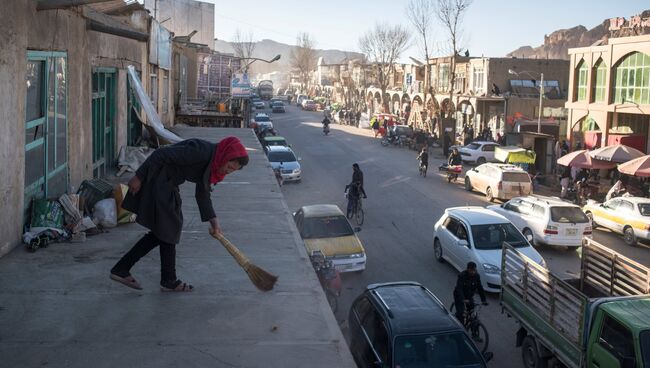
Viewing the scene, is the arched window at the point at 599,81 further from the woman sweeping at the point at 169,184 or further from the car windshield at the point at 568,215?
the woman sweeping at the point at 169,184

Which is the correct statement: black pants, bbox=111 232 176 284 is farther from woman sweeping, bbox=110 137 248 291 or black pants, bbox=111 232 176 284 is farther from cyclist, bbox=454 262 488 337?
cyclist, bbox=454 262 488 337

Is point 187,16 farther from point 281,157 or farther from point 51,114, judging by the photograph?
point 51,114

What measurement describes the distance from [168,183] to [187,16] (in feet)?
187

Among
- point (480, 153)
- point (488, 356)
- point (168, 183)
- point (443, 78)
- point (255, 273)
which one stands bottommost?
point (488, 356)

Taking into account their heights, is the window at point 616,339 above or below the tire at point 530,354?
above

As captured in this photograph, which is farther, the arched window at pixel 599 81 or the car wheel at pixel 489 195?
the arched window at pixel 599 81

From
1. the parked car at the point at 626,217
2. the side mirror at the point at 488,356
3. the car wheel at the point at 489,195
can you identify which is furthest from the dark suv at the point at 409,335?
the car wheel at the point at 489,195

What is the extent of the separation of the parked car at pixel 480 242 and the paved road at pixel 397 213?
38 centimetres

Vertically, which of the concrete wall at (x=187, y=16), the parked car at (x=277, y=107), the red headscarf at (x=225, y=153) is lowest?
the red headscarf at (x=225, y=153)

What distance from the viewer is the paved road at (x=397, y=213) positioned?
13219mm

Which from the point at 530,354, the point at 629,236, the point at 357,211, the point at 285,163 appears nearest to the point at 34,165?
the point at 530,354

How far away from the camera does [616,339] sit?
7.57m

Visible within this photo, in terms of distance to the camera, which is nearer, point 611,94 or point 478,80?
point 611,94

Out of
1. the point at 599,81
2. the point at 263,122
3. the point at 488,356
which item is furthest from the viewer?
the point at 263,122
